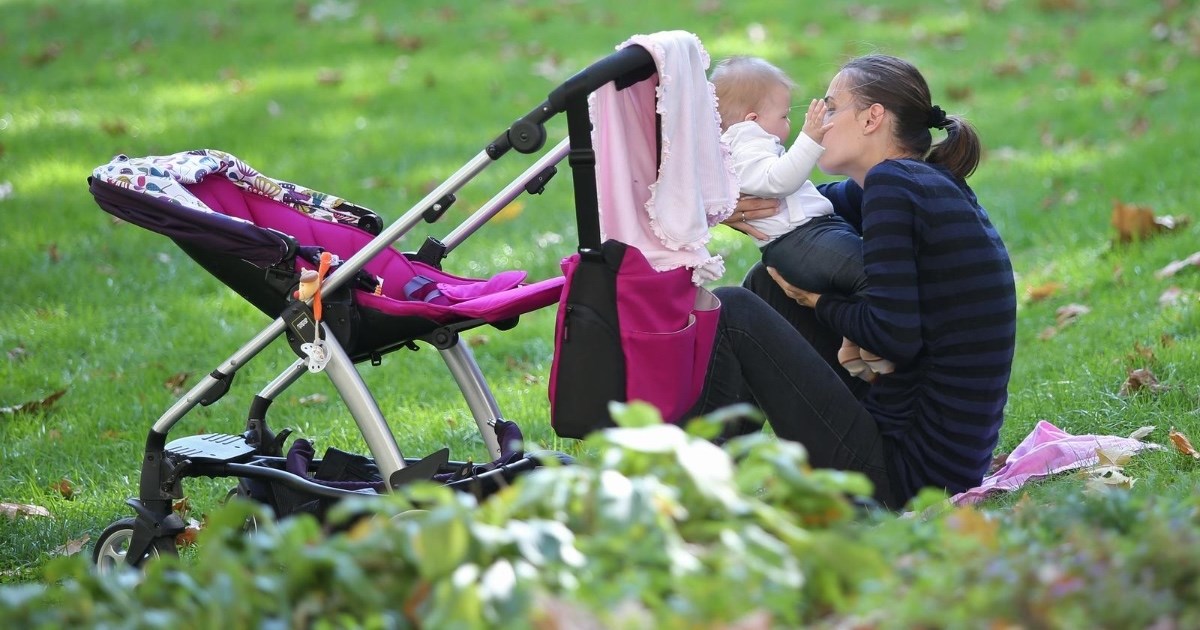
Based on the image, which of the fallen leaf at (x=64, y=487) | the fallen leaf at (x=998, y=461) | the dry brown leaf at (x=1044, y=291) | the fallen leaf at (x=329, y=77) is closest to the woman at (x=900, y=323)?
the fallen leaf at (x=998, y=461)

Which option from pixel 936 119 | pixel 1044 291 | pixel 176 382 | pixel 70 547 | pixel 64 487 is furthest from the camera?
Result: pixel 1044 291

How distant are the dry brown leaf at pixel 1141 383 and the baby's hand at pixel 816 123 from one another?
133 centimetres

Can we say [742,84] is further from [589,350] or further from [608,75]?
[589,350]

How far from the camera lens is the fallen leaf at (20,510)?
11.8ft

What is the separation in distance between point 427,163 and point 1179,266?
398 cm

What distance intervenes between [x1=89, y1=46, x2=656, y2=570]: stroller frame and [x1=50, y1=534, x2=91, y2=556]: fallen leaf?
0.21m

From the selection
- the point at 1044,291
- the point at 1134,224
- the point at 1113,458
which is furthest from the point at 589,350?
the point at 1134,224

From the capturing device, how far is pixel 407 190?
677cm

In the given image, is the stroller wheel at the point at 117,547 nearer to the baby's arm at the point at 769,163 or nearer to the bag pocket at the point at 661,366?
the bag pocket at the point at 661,366

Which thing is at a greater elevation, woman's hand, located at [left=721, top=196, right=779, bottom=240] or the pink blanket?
woman's hand, located at [left=721, top=196, right=779, bottom=240]

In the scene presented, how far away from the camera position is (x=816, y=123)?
3252 millimetres

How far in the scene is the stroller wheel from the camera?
10.1 ft

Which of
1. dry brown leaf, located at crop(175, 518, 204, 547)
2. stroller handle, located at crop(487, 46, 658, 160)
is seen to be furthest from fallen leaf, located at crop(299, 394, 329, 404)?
stroller handle, located at crop(487, 46, 658, 160)

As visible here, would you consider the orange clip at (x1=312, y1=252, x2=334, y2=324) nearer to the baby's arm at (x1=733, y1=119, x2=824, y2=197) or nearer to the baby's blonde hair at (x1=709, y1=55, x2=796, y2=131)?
the baby's arm at (x1=733, y1=119, x2=824, y2=197)
